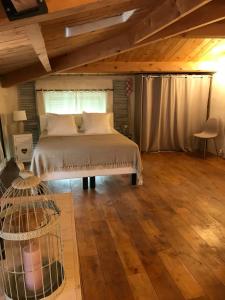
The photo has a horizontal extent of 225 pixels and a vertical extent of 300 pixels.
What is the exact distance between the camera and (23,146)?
4.79m

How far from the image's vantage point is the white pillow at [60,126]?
4.54 metres

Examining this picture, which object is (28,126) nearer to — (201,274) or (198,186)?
(198,186)

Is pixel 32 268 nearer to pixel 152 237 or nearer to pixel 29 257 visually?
pixel 29 257

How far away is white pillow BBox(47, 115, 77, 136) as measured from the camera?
454cm

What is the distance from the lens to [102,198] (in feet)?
10.7

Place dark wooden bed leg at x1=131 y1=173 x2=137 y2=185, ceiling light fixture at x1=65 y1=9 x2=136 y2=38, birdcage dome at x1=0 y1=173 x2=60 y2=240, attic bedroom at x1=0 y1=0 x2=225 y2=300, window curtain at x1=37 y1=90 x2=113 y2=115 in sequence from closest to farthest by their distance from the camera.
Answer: birdcage dome at x1=0 y1=173 x2=60 y2=240
attic bedroom at x1=0 y1=0 x2=225 y2=300
ceiling light fixture at x1=65 y1=9 x2=136 y2=38
dark wooden bed leg at x1=131 y1=173 x2=137 y2=185
window curtain at x1=37 y1=90 x2=113 y2=115

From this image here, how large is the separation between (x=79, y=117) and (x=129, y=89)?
135 cm

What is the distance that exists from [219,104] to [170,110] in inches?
40.0

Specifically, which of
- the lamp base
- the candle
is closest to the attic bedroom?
the candle

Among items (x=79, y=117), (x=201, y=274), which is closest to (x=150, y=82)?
(x=79, y=117)

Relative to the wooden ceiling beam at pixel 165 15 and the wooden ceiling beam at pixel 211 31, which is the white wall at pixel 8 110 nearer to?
the wooden ceiling beam at pixel 165 15

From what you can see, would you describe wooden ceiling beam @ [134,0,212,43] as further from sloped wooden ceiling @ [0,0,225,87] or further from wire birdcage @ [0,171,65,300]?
wire birdcage @ [0,171,65,300]

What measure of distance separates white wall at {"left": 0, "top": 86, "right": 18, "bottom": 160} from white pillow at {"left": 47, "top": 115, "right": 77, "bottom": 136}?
0.92 meters

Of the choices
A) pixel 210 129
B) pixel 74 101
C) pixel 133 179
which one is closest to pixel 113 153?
pixel 133 179
